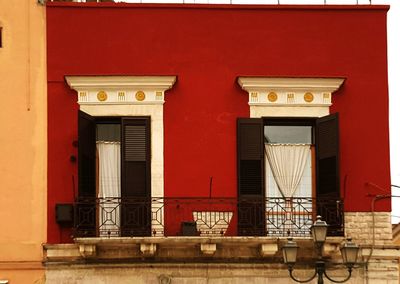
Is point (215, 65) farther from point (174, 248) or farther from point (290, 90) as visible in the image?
point (174, 248)

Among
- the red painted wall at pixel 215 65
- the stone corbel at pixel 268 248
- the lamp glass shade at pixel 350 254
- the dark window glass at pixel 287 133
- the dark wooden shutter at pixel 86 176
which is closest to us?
the lamp glass shade at pixel 350 254

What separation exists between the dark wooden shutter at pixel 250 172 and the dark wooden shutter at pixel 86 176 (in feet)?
8.13

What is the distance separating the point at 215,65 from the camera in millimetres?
20672

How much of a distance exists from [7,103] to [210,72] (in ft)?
11.6

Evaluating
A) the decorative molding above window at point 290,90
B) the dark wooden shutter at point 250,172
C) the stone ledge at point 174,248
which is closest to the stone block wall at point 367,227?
the stone ledge at point 174,248

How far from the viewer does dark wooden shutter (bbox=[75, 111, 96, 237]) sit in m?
19.7

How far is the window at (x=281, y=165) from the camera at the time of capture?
19.9 m

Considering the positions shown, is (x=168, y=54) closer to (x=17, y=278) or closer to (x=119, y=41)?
(x=119, y=41)

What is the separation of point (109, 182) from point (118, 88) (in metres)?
1.63

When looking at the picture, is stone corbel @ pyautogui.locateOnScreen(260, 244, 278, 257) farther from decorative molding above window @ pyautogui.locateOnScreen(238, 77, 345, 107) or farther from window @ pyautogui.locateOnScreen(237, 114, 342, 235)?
decorative molding above window @ pyautogui.locateOnScreen(238, 77, 345, 107)

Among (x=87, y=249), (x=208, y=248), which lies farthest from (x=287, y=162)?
(x=87, y=249)

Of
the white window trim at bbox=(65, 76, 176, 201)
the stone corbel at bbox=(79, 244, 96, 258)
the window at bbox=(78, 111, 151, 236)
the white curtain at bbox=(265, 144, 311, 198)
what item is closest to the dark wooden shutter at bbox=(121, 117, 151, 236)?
the window at bbox=(78, 111, 151, 236)

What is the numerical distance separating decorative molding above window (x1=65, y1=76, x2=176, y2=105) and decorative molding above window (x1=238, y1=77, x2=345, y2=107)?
1.43 meters

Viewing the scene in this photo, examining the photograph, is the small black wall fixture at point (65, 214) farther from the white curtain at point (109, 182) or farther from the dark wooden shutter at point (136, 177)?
the dark wooden shutter at point (136, 177)
